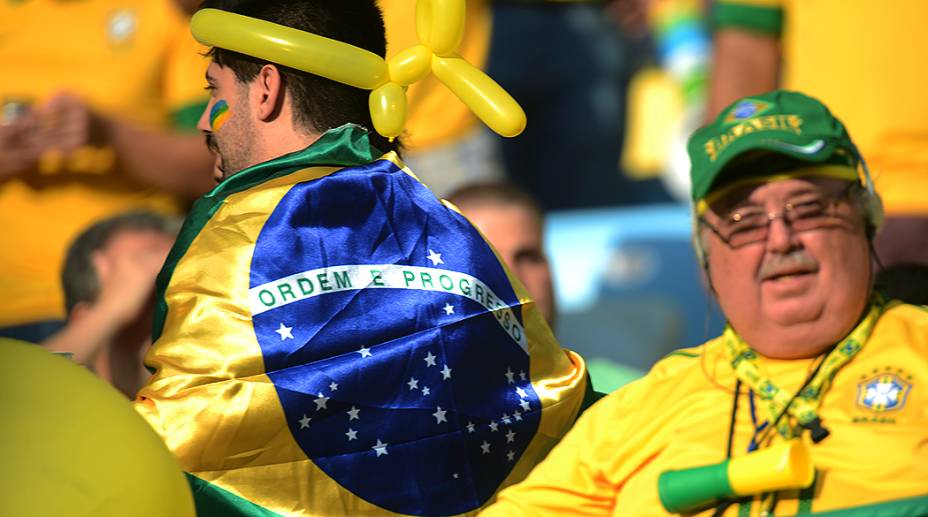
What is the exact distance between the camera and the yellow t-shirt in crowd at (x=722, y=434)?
2402 mm

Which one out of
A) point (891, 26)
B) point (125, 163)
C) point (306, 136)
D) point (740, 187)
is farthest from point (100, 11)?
point (740, 187)

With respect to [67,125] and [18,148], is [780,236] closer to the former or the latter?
[67,125]

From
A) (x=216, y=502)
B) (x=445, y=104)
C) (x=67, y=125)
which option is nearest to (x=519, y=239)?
(x=445, y=104)

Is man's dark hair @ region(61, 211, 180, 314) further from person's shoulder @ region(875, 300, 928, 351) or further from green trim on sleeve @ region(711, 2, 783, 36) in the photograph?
person's shoulder @ region(875, 300, 928, 351)

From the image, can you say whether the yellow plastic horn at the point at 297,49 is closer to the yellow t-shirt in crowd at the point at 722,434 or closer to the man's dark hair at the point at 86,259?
the yellow t-shirt in crowd at the point at 722,434

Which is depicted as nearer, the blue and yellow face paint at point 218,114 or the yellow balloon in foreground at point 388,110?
the yellow balloon in foreground at point 388,110

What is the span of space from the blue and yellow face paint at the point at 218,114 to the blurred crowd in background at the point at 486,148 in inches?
15.4

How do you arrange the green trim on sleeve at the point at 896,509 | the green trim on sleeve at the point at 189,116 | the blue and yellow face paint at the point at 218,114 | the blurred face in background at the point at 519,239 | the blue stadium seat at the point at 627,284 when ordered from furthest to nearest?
the blue stadium seat at the point at 627,284 → the green trim on sleeve at the point at 189,116 → the blurred face in background at the point at 519,239 → the blue and yellow face paint at the point at 218,114 → the green trim on sleeve at the point at 896,509

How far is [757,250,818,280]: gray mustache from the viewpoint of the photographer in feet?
8.57

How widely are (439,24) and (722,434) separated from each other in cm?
96

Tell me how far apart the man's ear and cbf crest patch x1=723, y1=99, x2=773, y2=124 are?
0.84m

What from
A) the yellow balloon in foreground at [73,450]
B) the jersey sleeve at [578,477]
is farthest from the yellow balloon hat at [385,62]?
the yellow balloon in foreground at [73,450]

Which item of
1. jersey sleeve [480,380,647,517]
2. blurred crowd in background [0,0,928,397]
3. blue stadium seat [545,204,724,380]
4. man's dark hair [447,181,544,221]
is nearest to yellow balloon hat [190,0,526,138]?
blurred crowd in background [0,0,928,397]

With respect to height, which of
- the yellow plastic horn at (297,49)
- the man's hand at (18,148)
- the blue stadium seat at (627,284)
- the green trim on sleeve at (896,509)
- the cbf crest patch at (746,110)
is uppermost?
the yellow plastic horn at (297,49)
